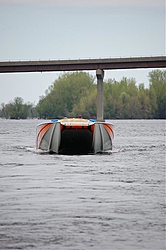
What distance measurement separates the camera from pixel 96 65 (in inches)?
3529

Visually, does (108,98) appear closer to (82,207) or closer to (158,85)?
(158,85)

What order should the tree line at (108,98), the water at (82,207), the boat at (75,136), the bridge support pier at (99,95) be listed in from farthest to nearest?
1. the tree line at (108,98)
2. the bridge support pier at (99,95)
3. the boat at (75,136)
4. the water at (82,207)

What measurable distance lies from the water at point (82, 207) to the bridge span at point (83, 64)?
2604 inches

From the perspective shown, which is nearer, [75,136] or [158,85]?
[75,136]

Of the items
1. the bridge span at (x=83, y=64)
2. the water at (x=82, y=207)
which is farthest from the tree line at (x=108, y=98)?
the water at (x=82, y=207)

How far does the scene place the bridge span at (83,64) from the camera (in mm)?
88188

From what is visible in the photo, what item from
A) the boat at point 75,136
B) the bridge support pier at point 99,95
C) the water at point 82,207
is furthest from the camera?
the bridge support pier at point 99,95

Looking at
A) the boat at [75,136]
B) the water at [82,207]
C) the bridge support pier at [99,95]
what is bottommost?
the water at [82,207]

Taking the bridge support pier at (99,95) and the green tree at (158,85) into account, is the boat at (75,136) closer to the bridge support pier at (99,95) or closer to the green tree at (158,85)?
the bridge support pier at (99,95)

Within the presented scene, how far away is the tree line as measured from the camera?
143m

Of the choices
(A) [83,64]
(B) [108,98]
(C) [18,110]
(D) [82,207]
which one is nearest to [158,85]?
(B) [108,98]

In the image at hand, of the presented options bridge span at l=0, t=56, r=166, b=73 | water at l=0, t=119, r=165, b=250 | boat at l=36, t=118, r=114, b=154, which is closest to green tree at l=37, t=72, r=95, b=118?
bridge span at l=0, t=56, r=166, b=73

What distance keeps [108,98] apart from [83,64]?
56895mm

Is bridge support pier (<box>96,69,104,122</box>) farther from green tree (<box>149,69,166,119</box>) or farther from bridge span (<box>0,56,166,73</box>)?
green tree (<box>149,69,166,119</box>)
